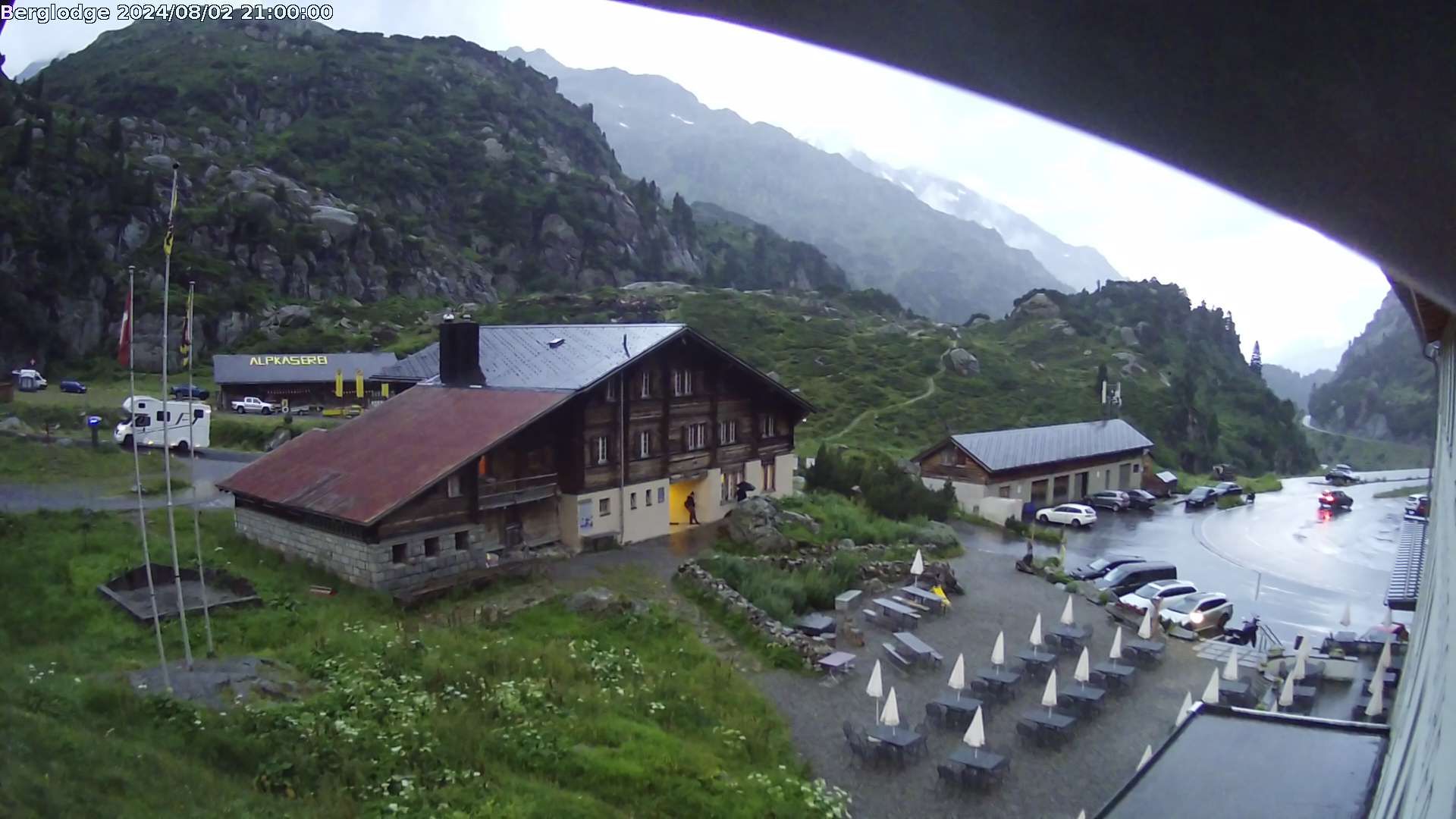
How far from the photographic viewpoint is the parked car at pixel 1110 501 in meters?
43.3

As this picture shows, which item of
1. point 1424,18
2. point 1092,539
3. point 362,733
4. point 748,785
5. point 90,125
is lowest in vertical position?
point 1092,539

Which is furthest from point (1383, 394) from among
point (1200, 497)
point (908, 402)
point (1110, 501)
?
point (1110, 501)

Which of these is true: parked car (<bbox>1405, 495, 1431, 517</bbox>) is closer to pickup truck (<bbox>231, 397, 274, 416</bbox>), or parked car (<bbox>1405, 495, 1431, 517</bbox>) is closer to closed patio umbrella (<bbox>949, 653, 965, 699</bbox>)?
closed patio umbrella (<bbox>949, 653, 965, 699</bbox>)

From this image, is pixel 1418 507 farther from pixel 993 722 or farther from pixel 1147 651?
pixel 993 722

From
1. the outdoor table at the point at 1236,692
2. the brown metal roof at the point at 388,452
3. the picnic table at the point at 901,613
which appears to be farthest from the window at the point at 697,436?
the outdoor table at the point at 1236,692

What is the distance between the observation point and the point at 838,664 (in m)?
17.1

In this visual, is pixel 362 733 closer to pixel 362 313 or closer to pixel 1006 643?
pixel 1006 643

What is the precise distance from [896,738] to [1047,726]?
9.53 feet

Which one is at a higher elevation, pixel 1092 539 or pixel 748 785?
pixel 748 785

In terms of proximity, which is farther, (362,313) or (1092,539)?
(362,313)

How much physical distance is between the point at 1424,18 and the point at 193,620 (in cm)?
1816

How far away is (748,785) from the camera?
11898 mm

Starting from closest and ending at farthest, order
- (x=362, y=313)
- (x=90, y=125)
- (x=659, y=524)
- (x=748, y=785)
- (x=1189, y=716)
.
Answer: (x=1189, y=716), (x=748, y=785), (x=659, y=524), (x=362, y=313), (x=90, y=125)

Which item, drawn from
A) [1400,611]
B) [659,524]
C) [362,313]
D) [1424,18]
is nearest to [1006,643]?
[659,524]
